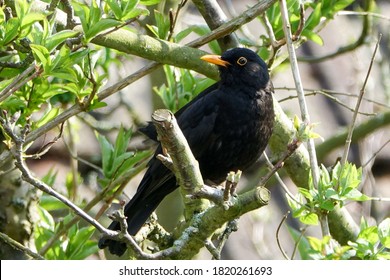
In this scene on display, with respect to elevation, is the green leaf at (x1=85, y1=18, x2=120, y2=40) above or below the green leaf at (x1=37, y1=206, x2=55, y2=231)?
above

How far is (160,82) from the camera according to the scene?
18.9ft

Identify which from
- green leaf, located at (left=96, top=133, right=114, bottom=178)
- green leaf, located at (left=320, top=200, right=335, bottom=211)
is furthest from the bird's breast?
green leaf, located at (left=320, top=200, right=335, bottom=211)

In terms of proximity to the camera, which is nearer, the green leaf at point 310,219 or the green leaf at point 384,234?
the green leaf at point 384,234

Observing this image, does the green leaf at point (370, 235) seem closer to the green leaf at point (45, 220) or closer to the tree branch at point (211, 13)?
the tree branch at point (211, 13)

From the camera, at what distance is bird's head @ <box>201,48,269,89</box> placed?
482cm

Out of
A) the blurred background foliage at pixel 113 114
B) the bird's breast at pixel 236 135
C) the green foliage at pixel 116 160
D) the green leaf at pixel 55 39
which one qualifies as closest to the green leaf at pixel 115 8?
the blurred background foliage at pixel 113 114

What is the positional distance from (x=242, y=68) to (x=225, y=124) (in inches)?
13.3

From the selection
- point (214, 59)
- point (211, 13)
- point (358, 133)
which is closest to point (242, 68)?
point (214, 59)

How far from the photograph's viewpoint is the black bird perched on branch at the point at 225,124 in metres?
4.78

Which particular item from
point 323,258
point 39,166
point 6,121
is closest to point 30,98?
point 6,121

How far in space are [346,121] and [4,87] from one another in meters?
4.20

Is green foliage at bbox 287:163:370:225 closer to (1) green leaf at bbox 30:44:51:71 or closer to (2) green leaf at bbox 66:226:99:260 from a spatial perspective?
(1) green leaf at bbox 30:44:51:71

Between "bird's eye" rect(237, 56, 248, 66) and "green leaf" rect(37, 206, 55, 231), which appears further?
"bird's eye" rect(237, 56, 248, 66)

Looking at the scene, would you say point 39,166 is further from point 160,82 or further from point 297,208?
point 297,208
